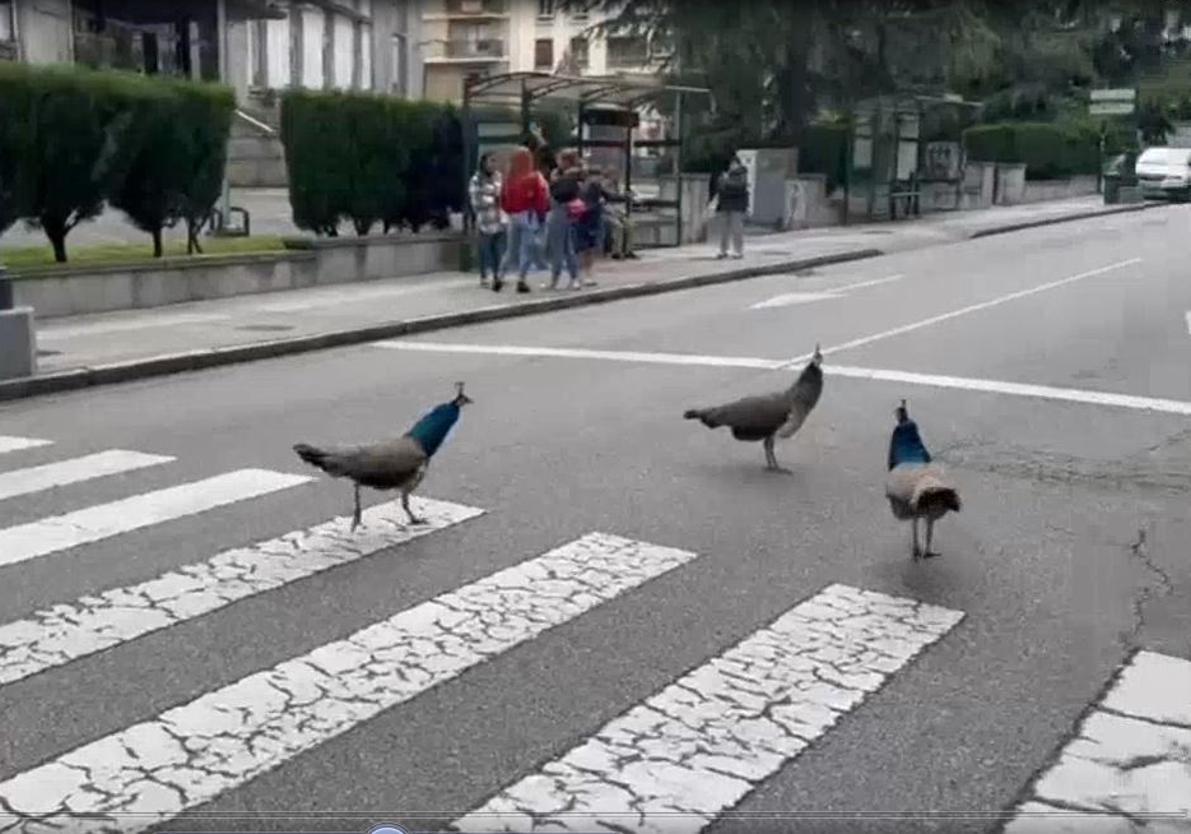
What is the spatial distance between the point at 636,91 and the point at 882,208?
51.0 ft

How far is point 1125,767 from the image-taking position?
4.66 metres

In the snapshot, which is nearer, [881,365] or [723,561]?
[723,561]

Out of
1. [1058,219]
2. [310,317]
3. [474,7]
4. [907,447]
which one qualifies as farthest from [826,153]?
[907,447]

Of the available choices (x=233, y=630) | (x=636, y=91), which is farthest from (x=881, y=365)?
(x=636, y=91)

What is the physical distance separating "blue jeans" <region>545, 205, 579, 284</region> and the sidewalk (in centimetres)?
44

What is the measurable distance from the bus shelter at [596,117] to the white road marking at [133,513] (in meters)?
12.6

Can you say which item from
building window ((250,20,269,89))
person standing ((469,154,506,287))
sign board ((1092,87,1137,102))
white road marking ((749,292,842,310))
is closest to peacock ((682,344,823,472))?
white road marking ((749,292,842,310))

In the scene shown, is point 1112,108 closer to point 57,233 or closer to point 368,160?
point 368,160

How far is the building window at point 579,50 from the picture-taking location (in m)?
22.2

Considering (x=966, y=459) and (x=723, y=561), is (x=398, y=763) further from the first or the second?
(x=966, y=459)

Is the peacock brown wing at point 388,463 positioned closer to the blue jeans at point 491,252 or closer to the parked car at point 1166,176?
the blue jeans at point 491,252

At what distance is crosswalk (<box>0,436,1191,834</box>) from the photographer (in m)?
4.34

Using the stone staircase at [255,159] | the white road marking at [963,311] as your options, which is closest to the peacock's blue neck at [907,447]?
the white road marking at [963,311]

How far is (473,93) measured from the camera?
69.4 feet
